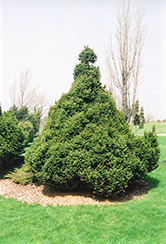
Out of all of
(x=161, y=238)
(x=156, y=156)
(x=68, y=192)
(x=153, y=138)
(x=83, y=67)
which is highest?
(x=83, y=67)

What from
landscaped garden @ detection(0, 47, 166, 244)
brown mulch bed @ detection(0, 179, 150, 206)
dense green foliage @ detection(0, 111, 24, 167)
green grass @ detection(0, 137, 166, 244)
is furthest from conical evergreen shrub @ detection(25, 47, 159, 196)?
dense green foliage @ detection(0, 111, 24, 167)

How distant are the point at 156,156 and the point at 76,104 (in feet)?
8.67

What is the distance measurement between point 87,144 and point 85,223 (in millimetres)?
1728

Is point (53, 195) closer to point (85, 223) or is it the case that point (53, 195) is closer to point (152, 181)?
point (85, 223)

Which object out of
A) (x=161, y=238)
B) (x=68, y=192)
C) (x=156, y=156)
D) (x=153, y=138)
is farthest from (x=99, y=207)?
(x=153, y=138)

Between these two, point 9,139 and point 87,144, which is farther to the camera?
point 9,139

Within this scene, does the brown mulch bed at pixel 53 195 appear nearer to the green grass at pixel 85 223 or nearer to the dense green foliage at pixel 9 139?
the green grass at pixel 85 223

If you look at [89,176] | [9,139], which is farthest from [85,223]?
[9,139]

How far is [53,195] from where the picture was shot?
5.02 metres

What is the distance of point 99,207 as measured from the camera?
14.3ft

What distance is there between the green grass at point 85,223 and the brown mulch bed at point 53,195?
0.84 ft

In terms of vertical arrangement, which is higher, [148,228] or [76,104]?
[76,104]

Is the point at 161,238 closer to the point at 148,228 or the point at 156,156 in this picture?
the point at 148,228

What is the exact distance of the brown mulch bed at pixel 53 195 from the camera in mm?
4680
